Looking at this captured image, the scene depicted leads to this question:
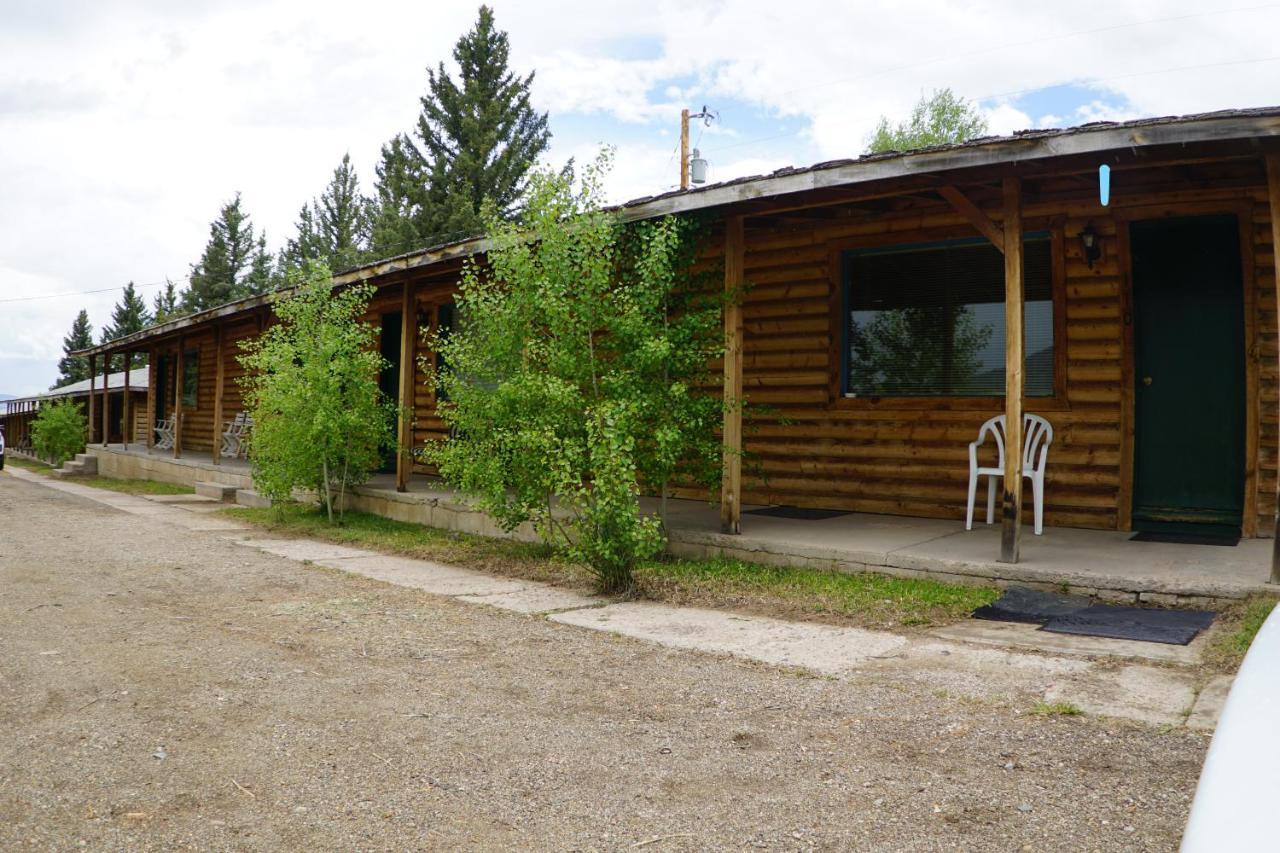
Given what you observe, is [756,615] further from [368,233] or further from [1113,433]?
[368,233]

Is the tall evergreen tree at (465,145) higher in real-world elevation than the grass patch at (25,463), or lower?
higher

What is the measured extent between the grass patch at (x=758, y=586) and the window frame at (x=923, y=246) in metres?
2.31

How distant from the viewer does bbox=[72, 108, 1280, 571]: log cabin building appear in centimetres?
591

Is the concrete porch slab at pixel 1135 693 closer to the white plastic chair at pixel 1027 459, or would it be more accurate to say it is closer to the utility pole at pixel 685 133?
the white plastic chair at pixel 1027 459

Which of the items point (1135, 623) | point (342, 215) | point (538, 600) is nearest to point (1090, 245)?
point (1135, 623)

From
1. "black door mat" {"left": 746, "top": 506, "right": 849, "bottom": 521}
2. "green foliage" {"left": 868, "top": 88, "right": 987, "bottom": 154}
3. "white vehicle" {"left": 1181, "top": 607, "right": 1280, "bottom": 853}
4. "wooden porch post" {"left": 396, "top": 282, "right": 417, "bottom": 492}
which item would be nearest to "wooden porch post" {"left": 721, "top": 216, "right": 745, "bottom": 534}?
"black door mat" {"left": 746, "top": 506, "right": 849, "bottom": 521}

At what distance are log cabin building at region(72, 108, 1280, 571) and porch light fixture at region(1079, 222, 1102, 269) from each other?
0.03 m

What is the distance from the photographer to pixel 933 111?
36062 mm

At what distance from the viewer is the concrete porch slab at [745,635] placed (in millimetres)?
4457

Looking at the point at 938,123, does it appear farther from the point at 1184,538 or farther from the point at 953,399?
the point at 1184,538

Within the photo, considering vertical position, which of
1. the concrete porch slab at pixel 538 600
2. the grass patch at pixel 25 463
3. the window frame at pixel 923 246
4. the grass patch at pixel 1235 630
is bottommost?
the concrete porch slab at pixel 538 600

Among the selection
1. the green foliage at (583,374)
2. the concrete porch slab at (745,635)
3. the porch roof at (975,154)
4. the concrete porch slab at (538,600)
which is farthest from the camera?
the green foliage at (583,374)

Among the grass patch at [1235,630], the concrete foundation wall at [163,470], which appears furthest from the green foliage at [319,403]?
the grass patch at [1235,630]

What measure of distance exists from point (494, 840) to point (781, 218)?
21.5 feet
